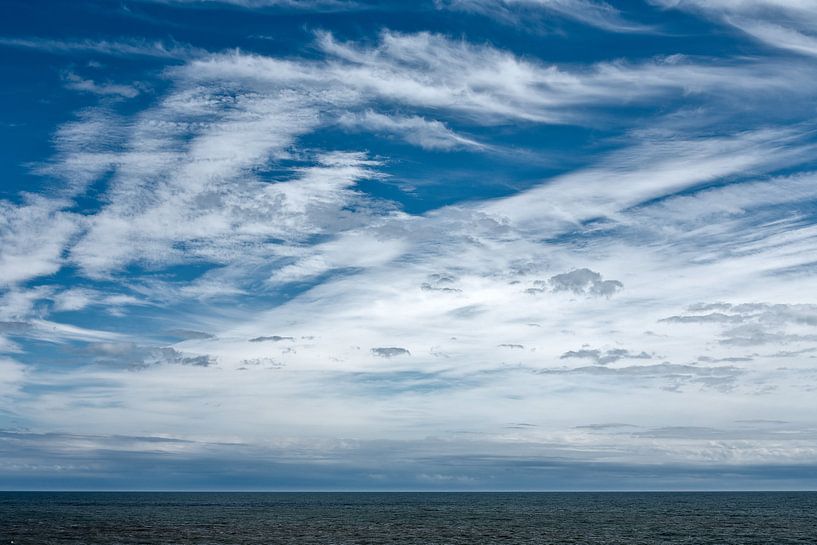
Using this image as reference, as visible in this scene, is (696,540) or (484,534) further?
(484,534)

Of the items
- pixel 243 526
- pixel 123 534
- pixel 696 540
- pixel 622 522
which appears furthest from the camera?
pixel 622 522

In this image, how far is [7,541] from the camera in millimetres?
91750

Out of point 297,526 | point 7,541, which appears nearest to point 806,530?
point 297,526

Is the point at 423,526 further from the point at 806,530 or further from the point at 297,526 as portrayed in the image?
the point at 806,530

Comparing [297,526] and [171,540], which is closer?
[171,540]

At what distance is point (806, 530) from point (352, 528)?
69.2 m

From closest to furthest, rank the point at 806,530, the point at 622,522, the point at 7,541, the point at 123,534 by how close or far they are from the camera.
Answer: the point at 7,541, the point at 123,534, the point at 806,530, the point at 622,522

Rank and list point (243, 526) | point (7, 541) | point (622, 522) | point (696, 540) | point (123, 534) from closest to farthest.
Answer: point (7, 541), point (696, 540), point (123, 534), point (243, 526), point (622, 522)

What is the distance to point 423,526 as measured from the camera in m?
128

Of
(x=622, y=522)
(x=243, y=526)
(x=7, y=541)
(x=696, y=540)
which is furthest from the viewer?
(x=622, y=522)

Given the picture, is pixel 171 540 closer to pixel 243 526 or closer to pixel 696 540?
pixel 243 526

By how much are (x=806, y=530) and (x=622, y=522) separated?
3122 centimetres

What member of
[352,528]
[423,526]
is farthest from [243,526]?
[423,526]

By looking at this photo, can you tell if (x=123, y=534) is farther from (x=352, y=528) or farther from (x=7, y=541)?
(x=352, y=528)
